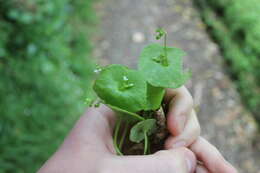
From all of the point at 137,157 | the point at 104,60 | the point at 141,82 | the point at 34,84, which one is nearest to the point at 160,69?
the point at 141,82

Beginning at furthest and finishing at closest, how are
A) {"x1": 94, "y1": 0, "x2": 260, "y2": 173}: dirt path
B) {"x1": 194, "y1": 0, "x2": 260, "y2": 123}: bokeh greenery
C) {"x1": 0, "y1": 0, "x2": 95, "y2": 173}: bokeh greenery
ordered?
{"x1": 194, "y1": 0, "x2": 260, "y2": 123}: bokeh greenery
{"x1": 94, "y1": 0, "x2": 260, "y2": 173}: dirt path
{"x1": 0, "y1": 0, "x2": 95, "y2": 173}: bokeh greenery

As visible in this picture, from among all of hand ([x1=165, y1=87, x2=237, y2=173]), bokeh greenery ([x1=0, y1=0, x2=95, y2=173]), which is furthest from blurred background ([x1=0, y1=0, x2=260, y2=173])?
hand ([x1=165, y1=87, x2=237, y2=173])

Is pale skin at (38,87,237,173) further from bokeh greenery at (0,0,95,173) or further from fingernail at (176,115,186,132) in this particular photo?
bokeh greenery at (0,0,95,173)

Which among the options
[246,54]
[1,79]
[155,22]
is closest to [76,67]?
[1,79]

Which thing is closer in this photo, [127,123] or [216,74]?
[127,123]

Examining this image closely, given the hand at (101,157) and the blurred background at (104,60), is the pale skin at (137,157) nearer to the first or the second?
the hand at (101,157)

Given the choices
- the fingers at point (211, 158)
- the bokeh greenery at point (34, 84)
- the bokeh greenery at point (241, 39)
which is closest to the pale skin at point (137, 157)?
the fingers at point (211, 158)

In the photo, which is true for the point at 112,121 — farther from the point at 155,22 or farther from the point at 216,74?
the point at 155,22
